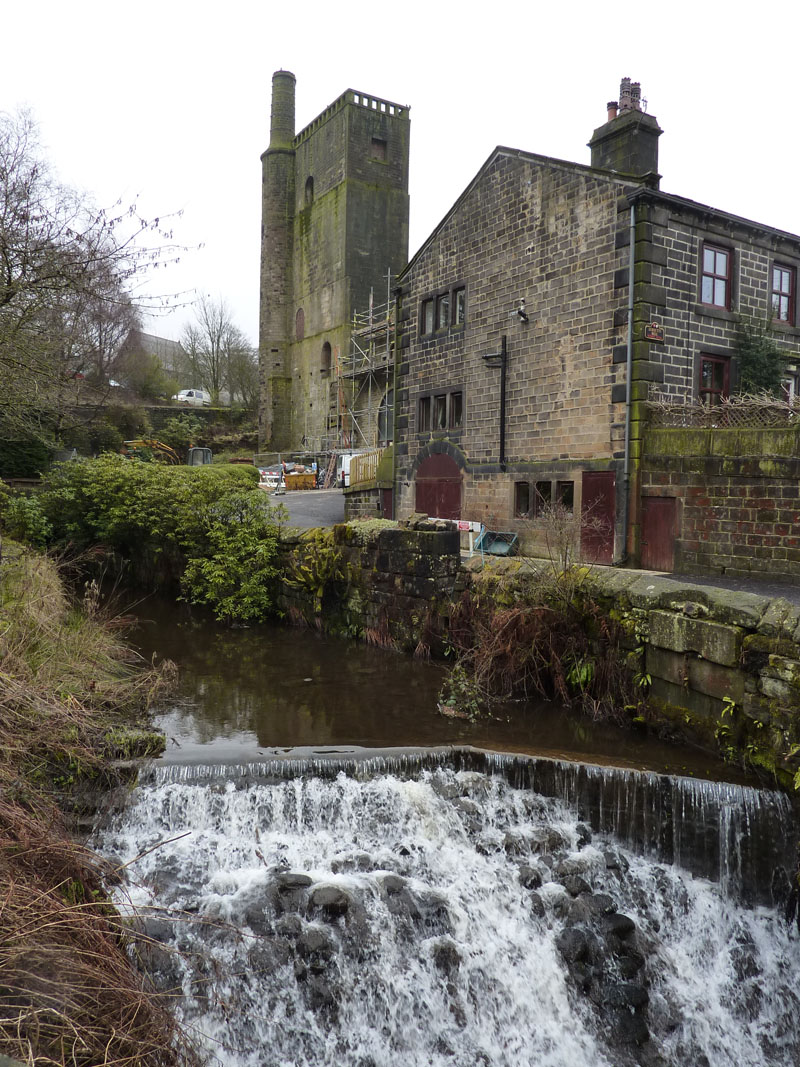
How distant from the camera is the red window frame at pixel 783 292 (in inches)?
628

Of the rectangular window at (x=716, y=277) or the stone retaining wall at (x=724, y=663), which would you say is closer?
the stone retaining wall at (x=724, y=663)

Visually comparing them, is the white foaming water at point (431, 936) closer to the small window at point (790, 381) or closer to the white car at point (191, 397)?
the small window at point (790, 381)

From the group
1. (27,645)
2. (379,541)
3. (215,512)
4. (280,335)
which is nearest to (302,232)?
(280,335)

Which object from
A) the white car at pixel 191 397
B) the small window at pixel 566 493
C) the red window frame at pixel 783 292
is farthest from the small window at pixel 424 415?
the white car at pixel 191 397

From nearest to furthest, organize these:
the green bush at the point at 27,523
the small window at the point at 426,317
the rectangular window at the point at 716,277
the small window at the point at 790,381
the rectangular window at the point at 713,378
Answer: the rectangular window at the point at 716,277 → the rectangular window at the point at 713,378 → the small window at the point at 790,381 → the green bush at the point at 27,523 → the small window at the point at 426,317

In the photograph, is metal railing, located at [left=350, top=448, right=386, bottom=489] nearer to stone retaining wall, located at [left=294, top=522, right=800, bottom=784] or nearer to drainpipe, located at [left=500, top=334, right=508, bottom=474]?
drainpipe, located at [left=500, top=334, right=508, bottom=474]

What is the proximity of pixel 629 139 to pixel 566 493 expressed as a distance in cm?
727

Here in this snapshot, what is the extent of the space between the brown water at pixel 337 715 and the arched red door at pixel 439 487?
6.66m

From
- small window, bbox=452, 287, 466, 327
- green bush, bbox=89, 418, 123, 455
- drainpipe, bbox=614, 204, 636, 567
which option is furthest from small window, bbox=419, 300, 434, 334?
green bush, bbox=89, 418, 123, 455

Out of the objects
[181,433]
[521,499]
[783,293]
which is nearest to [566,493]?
[521,499]

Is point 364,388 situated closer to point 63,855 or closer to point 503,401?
point 503,401

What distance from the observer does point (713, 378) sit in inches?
599

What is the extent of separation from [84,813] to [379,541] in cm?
689

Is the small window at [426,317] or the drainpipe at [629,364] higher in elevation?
the small window at [426,317]
